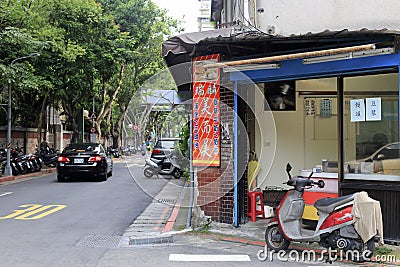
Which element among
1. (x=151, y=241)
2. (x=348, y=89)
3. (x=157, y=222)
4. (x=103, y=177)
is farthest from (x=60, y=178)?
(x=348, y=89)

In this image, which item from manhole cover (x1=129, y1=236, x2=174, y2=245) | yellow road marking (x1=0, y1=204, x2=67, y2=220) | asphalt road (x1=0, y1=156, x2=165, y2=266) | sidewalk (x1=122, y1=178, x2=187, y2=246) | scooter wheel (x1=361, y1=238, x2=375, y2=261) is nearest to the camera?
scooter wheel (x1=361, y1=238, x2=375, y2=261)

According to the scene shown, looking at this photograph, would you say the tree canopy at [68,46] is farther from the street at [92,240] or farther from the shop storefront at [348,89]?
the shop storefront at [348,89]

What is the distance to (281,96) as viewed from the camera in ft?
31.7

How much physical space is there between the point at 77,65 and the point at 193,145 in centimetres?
1466

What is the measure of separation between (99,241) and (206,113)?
9.43ft

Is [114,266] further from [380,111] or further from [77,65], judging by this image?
[77,65]

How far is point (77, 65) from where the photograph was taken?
2177cm

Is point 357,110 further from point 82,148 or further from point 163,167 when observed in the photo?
point 82,148

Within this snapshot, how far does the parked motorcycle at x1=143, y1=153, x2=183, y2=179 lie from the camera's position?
57.4 feet

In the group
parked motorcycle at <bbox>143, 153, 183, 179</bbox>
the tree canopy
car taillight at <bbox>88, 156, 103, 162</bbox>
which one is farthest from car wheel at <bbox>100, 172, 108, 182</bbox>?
the tree canopy

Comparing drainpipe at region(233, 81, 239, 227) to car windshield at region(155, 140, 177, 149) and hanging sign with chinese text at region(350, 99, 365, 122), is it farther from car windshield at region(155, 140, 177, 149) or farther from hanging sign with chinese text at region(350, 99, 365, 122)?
car windshield at region(155, 140, 177, 149)

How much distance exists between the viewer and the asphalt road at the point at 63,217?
6.70 m

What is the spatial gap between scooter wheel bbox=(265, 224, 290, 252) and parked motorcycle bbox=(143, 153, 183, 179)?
10626 millimetres

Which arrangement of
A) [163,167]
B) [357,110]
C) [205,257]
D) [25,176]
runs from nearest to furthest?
[205,257] → [357,110] → [163,167] → [25,176]
